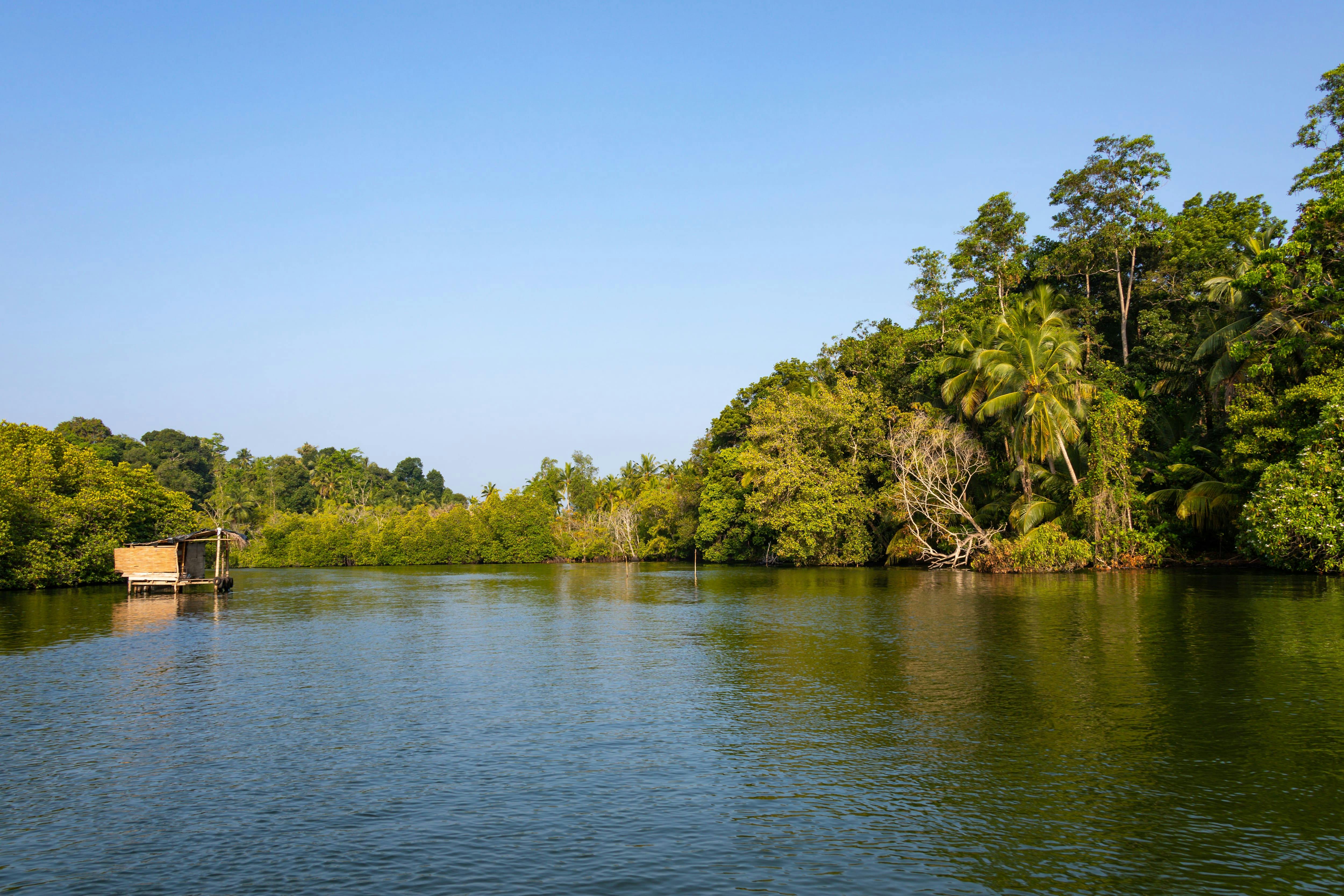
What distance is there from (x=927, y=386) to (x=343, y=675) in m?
46.0

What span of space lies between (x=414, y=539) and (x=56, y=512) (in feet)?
175

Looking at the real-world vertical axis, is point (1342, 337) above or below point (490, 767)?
above

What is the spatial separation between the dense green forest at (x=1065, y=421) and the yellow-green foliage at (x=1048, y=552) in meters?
0.12

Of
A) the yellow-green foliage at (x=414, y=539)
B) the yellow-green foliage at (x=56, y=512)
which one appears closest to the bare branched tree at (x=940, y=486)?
the yellow-green foliage at (x=56, y=512)

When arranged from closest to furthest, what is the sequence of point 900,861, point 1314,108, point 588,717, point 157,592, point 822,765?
point 900,861
point 822,765
point 588,717
point 1314,108
point 157,592

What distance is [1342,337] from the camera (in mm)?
34344

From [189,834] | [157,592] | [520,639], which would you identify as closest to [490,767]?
[189,834]

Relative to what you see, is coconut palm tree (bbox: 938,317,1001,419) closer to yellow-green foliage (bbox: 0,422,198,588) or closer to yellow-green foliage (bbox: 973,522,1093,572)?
yellow-green foliage (bbox: 973,522,1093,572)

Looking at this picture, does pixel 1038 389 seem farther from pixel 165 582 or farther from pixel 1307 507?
pixel 165 582

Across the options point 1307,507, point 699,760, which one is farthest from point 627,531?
point 699,760

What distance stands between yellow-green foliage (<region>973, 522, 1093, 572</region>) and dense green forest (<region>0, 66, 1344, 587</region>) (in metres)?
0.12

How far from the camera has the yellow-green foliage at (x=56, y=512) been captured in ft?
153

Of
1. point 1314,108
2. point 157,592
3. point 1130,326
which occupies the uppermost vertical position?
point 1314,108

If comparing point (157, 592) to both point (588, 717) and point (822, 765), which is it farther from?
point (822, 765)
